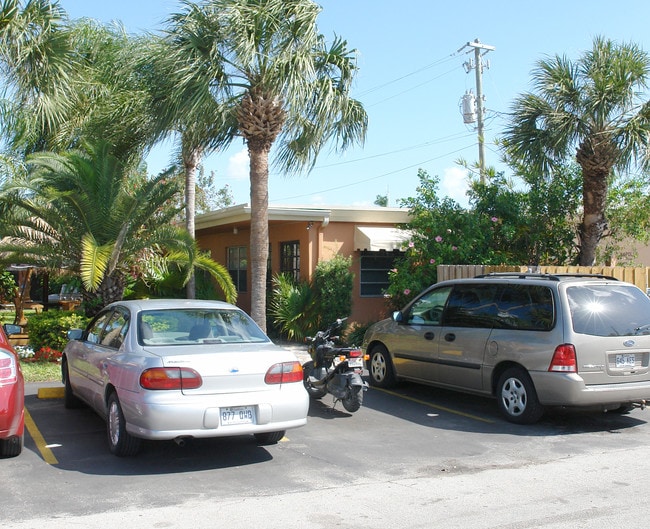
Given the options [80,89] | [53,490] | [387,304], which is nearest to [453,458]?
[53,490]

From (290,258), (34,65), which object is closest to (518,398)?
(290,258)

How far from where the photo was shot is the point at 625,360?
8.21 meters

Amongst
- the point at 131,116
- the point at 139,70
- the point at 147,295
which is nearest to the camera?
the point at 139,70

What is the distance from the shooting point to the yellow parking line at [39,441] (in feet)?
22.2

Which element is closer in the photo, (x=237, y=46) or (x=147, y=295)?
(x=237, y=46)

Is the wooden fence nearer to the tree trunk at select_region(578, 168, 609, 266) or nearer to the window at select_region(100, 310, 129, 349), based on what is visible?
the tree trunk at select_region(578, 168, 609, 266)

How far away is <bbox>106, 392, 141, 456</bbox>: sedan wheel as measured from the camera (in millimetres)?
6617

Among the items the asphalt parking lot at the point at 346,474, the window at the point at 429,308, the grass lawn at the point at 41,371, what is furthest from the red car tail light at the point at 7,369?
the window at the point at 429,308

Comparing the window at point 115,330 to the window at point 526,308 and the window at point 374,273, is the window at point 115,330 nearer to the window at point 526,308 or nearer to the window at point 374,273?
the window at point 526,308

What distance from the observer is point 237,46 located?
1166 cm

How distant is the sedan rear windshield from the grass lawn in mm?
7833

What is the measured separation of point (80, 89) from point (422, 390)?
10563 mm

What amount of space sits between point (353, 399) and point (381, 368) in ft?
7.18

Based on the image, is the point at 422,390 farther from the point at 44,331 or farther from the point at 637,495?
the point at 44,331
